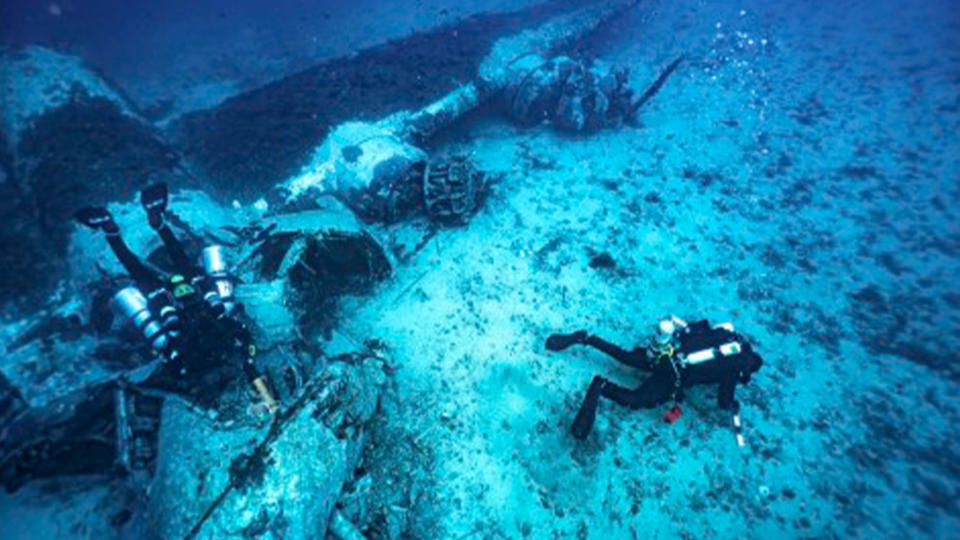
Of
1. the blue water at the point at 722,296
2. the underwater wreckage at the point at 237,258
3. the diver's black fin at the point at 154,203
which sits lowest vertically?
the blue water at the point at 722,296

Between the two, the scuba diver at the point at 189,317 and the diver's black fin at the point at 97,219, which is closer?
the scuba diver at the point at 189,317

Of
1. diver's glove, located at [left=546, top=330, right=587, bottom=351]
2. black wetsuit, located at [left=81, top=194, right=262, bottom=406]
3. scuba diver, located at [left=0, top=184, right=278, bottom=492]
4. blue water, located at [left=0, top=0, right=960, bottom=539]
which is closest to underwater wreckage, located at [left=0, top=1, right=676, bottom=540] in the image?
scuba diver, located at [left=0, top=184, right=278, bottom=492]

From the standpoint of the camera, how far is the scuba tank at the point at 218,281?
353cm

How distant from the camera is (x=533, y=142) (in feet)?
27.3

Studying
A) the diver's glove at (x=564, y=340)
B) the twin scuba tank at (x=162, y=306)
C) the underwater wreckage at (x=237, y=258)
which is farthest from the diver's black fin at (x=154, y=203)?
the diver's glove at (x=564, y=340)

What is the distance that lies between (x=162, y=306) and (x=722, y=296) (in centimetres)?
602

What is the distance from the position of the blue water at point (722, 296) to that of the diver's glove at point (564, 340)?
0.20m

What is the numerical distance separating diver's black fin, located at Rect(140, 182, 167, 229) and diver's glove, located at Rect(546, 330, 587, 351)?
3902mm

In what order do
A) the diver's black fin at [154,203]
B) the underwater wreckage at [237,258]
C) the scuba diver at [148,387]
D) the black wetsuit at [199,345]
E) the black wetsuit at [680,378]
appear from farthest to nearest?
the black wetsuit at [680,378]
the diver's black fin at [154,203]
the black wetsuit at [199,345]
the scuba diver at [148,387]
the underwater wreckage at [237,258]

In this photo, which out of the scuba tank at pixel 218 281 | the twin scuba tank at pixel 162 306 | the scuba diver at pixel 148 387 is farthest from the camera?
the scuba tank at pixel 218 281

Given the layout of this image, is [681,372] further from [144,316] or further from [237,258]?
[144,316]

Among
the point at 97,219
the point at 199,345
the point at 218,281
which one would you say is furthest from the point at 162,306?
the point at 97,219

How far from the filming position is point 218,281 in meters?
3.81

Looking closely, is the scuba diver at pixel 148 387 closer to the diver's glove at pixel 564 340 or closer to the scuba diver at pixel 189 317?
the scuba diver at pixel 189 317
